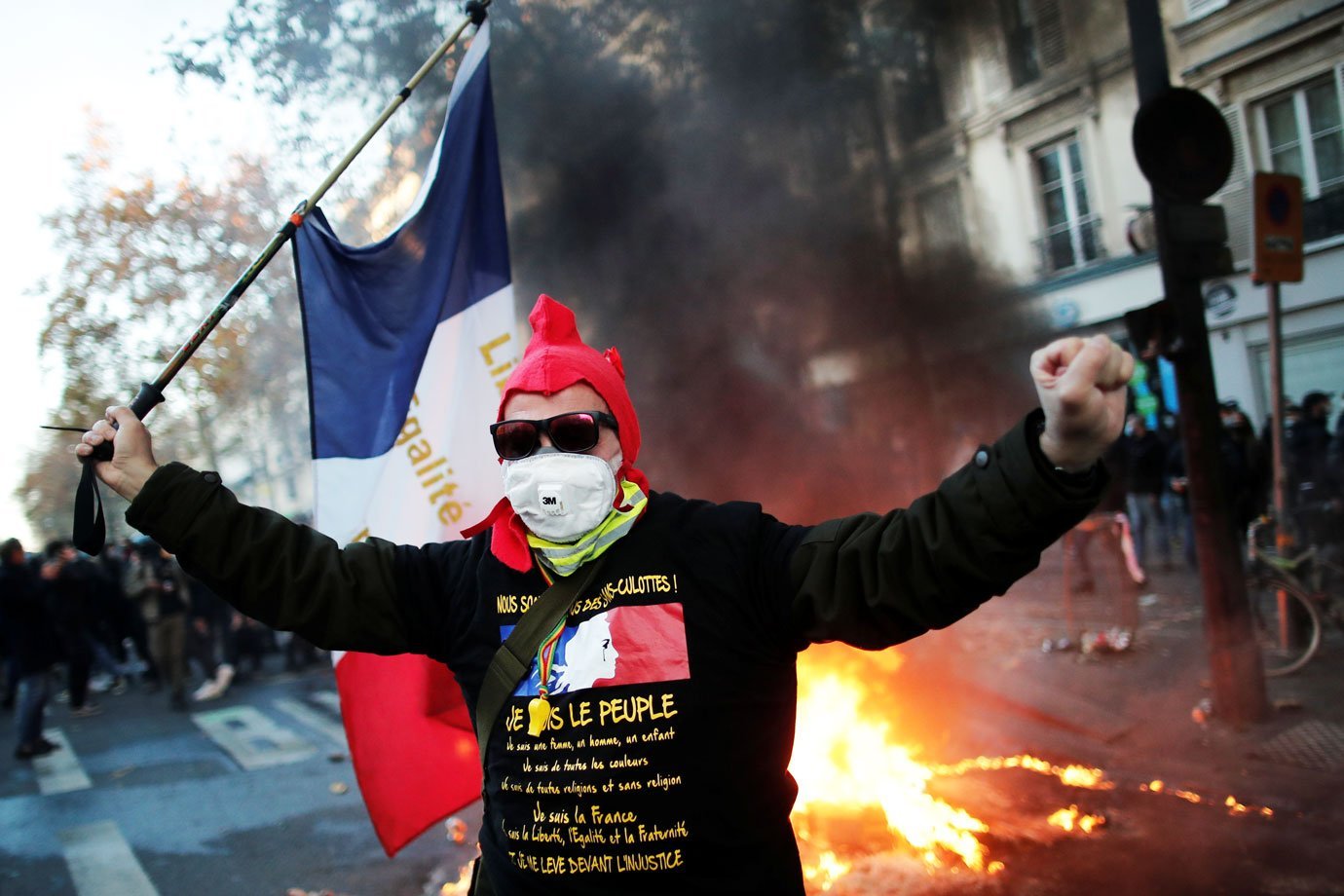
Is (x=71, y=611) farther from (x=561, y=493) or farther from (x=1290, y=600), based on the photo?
(x=1290, y=600)

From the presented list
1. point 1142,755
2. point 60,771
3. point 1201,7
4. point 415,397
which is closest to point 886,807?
point 1142,755

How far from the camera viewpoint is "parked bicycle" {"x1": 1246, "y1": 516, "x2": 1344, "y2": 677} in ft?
18.4

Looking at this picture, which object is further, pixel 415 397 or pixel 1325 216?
pixel 1325 216

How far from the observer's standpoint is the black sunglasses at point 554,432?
1.79 meters

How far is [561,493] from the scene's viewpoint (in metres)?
1.72

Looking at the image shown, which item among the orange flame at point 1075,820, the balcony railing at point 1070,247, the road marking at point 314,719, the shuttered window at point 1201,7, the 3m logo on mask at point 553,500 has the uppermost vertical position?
the shuttered window at point 1201,7

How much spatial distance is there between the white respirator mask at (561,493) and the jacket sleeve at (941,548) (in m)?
0.37

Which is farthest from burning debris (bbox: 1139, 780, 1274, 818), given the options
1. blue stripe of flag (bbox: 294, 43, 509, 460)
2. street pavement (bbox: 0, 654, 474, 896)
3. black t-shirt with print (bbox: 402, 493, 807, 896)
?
blue stripe of flag (bbox: 294, 43, 509, 460)

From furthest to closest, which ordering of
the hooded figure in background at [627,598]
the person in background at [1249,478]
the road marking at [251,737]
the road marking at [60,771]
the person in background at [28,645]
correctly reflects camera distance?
the person in background at [1249,478] → the person in background at [28,645] → the road marking at [251,737] → the road marking at [60,771] → the hooded figure in background at [627,598]

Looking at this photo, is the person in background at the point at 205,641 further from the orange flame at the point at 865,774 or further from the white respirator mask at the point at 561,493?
the white respirator mask at the point at 561,493

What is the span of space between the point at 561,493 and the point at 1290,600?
222 inches

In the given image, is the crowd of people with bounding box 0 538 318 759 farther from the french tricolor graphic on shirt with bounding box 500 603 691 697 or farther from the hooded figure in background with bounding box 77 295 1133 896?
the french tricolor graphic on shirt with bounding box 500 603 691 697

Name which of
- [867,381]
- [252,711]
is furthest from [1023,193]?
[252,711]

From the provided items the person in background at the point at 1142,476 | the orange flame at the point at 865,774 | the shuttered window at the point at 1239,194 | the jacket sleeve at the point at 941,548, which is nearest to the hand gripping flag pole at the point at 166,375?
the jacket sleeve at the point at 941,548
